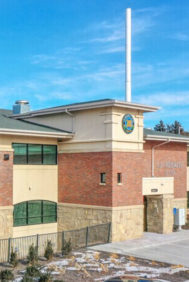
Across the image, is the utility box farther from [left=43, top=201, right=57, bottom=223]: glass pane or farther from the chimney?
the chimney

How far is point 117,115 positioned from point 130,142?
2.04 metres

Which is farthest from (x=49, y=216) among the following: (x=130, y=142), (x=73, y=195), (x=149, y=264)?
(x=149, y=264)

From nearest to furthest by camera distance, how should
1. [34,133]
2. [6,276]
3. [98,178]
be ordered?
[6,276]
[34,133]
[98,178]

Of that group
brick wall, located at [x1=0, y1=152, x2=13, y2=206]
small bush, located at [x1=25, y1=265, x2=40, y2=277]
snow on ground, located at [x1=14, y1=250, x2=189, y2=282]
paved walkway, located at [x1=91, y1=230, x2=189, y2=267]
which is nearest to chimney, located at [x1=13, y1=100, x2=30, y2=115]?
brick wall, located at [x1=0, y1=152, x2=13, y2=206]

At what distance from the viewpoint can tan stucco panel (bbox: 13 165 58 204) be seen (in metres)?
25.0

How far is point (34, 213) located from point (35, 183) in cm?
182

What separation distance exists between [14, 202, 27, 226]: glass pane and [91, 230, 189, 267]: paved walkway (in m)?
5.01

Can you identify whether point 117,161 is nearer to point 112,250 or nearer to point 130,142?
point 130,142

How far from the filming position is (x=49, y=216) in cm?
2672

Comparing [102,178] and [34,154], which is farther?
[34,154]

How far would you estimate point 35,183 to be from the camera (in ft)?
85.3

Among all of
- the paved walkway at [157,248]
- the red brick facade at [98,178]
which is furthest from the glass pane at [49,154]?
the paved walkway at [157,248]

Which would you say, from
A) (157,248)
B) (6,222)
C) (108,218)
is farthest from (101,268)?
(6,222)

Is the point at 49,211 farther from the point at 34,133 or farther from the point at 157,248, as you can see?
the point at 157,248
